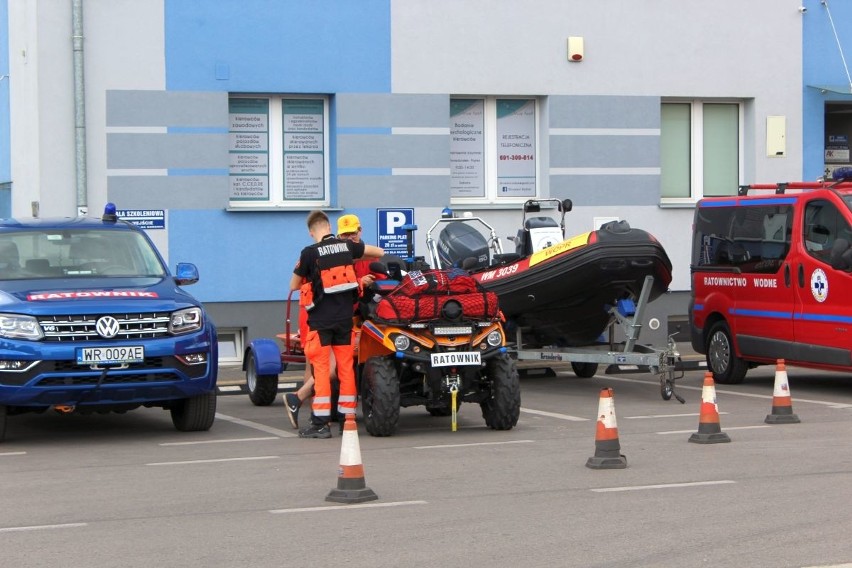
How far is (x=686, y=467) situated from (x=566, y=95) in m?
11.7

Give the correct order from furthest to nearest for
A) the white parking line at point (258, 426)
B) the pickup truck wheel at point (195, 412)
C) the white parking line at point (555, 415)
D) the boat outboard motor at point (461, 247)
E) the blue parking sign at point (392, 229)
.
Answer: the blue parking sign at point (392, 229), the boat outboard motor at point (461, 247), the white parking line at point (555, 415), the white parking line at point (258, 426), the pickup truck wheel at point (195, 412)

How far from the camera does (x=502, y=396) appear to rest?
12.2 metres

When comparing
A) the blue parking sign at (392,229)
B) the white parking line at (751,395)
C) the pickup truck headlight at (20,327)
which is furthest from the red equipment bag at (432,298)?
the blue parking sign at (392,229)

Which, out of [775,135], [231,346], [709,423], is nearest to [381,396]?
[709,423]

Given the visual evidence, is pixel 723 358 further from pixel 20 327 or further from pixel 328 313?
pixel 20 327

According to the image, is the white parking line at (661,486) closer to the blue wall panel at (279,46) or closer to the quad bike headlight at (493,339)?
the quad bike headlight at (493,339)

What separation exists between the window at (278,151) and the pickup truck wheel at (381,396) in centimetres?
827

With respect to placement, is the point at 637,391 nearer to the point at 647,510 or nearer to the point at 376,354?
the point at 376,354

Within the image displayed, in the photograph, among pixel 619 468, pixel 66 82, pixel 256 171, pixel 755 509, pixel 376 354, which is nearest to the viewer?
pixel 755 509

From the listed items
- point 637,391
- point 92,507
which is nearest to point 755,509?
point 92,507

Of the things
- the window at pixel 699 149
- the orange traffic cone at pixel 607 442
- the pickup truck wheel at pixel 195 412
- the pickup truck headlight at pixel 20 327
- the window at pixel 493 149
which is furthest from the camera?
the window at pixel 699 149

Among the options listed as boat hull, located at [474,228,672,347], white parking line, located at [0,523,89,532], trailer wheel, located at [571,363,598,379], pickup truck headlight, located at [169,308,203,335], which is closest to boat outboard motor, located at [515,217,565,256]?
boat hull, located at [474,228,672,347]

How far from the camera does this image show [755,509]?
8250mm

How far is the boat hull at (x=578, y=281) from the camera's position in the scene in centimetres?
1454
